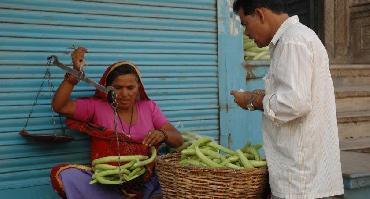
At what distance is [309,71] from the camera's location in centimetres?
251

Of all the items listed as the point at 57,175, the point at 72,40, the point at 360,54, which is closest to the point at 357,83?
the point at 360,54

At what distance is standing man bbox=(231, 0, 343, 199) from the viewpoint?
8.25ft

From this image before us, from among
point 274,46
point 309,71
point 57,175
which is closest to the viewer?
point 309,71

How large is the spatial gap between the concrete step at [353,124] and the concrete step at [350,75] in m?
0.74

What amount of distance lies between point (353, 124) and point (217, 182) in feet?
11.5

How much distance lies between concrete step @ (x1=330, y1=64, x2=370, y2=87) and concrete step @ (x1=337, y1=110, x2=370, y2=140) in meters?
0.74

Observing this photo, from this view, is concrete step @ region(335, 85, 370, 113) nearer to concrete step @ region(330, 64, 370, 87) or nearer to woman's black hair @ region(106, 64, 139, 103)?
concrete step @ region(330, 64, 370, 87)

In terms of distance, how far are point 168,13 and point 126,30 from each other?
498 mm

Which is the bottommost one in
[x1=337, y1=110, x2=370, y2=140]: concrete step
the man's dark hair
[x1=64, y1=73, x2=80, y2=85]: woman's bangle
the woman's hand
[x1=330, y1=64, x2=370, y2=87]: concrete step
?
[x1=337, y1=110, x2=370, y2=140]: concrete step

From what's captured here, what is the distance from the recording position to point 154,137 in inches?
148

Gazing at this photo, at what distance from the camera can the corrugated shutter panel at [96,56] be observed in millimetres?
3867

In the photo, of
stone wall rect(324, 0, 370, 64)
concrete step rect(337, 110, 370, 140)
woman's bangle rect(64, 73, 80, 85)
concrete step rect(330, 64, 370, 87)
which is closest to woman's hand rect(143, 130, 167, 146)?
woman's bangle rect(64, 73, 80, 85)

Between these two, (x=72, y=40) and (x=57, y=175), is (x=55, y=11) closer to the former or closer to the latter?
(x=72, y=40)

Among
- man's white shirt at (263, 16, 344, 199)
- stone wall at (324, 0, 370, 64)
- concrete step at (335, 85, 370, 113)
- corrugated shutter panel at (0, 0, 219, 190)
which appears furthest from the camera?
stone wall at (324, 0, 370, 64)
